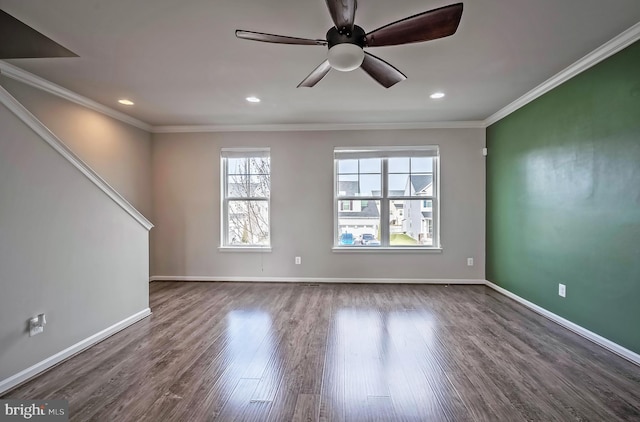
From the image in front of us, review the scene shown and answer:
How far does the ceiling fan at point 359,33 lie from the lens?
1.52 m

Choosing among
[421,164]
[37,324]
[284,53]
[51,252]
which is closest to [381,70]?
[284,53]

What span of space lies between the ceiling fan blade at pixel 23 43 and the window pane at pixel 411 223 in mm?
4288

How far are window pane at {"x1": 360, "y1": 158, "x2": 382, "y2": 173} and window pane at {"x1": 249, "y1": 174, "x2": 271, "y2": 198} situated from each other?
5.22 feet

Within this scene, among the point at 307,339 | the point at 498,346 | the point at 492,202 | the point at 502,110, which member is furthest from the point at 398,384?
the point at 502,110

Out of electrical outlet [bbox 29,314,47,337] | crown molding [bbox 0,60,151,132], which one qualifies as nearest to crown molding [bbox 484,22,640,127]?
electrical outlet [bbox 29,314,47,337]

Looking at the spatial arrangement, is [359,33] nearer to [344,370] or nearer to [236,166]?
[344,370]

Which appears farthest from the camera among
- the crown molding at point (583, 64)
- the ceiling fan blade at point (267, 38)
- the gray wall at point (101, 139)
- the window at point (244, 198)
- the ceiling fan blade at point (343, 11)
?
the window at point (244, 198)

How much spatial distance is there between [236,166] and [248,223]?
3.22 feet

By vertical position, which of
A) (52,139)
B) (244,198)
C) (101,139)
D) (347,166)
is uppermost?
(101,139)

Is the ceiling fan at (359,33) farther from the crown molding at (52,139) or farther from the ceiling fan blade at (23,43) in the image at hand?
the ceiling fan blade at (23,43)

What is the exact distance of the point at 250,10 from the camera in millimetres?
1910

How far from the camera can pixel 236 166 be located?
15.7 ft

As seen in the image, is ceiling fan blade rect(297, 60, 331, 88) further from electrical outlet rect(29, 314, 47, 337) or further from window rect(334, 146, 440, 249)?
electrical outlet rect(29, 314, 47, 337)

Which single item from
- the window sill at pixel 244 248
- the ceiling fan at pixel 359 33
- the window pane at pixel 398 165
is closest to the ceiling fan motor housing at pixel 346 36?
the ceiling fan at pixel 359 33
